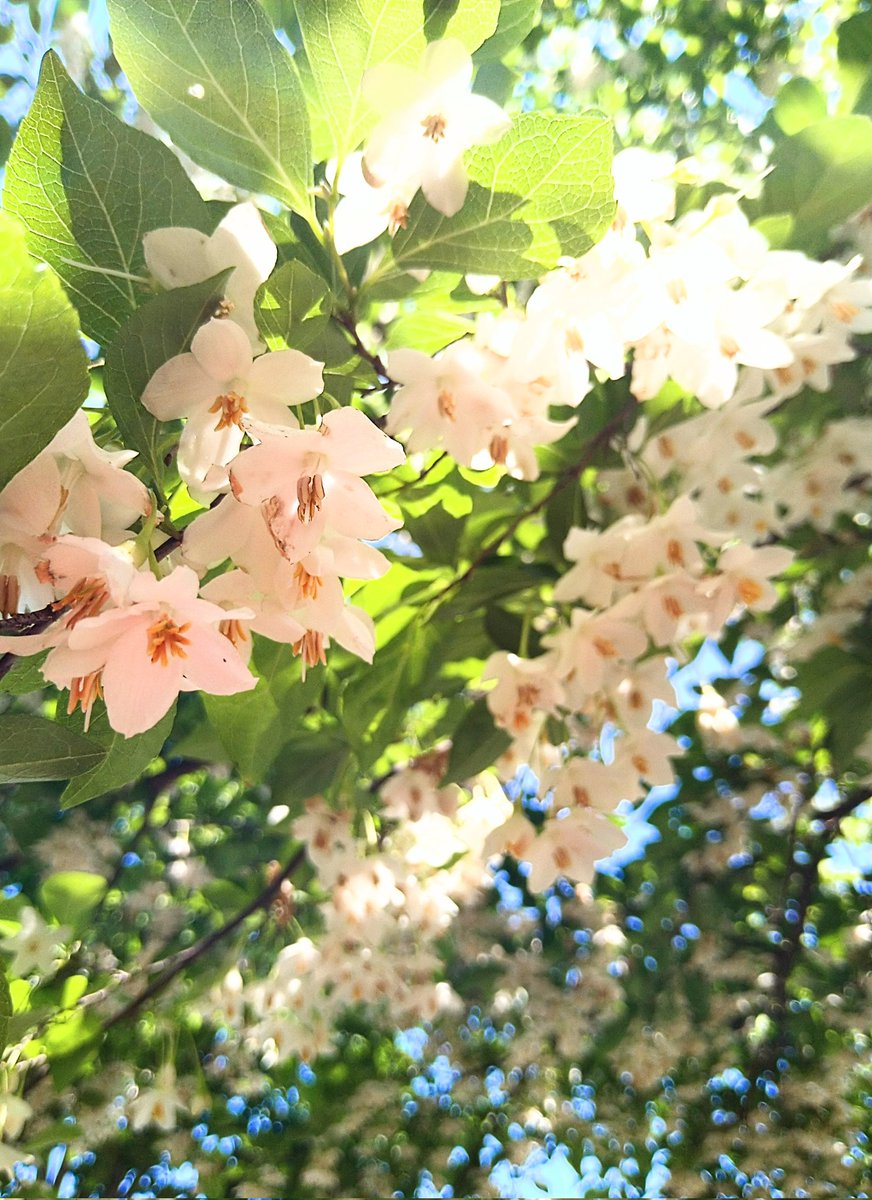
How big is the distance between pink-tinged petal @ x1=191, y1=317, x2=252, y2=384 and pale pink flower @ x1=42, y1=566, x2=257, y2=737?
13 centimetres

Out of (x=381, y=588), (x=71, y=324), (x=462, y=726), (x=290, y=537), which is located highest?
(x=71, y=324)

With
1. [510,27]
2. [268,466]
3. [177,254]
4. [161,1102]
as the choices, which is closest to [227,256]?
[177,254]

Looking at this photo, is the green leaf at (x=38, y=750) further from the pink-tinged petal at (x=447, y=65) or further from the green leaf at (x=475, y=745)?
the green leaf at (x=475, y=745)

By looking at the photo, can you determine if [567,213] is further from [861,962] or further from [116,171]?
[861,962]

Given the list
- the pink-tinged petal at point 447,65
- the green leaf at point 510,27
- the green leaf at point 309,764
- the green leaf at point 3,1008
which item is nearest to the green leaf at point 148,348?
the pink-tinged petal at point 447,65

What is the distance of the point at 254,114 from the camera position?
60cm

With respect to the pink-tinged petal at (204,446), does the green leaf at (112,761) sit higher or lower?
lower

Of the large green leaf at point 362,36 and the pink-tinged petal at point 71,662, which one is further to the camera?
the large green leaf at point 362,36

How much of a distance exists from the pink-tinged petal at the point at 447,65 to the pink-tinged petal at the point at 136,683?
15.4 inches

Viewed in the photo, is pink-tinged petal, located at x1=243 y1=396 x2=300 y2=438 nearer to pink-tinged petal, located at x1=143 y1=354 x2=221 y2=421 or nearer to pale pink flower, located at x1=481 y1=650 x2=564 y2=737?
pink-tinged petal, located at x1=143 y1=354 x2=221 y2=421

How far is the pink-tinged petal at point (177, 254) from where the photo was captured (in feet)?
1.66

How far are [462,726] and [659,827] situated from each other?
4.80 ft

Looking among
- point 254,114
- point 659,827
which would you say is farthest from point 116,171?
point 659,827

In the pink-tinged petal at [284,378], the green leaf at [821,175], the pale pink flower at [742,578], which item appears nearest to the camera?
the pink-tinged petal at [284,378]
